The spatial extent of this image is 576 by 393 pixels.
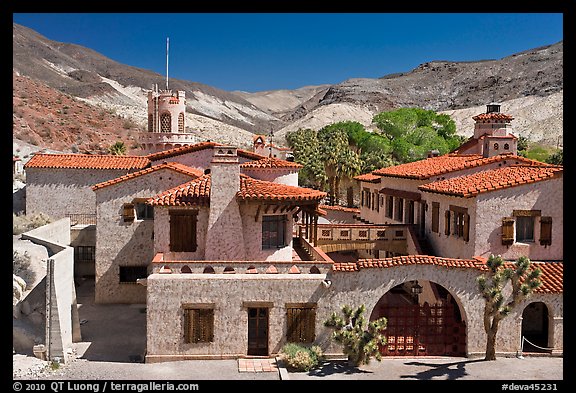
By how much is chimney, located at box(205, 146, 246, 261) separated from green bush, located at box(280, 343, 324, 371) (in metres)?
4.66

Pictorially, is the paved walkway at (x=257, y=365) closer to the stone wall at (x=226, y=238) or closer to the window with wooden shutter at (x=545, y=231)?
the stone wall at (x=226, y=238)

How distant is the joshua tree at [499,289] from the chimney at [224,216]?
9.64 metres

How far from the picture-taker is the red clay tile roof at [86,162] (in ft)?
117

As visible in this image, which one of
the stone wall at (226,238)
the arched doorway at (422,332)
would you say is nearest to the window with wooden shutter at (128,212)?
the stone wall at (226,238)

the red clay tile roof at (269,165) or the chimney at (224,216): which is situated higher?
the red clay tile roof at (269,165)

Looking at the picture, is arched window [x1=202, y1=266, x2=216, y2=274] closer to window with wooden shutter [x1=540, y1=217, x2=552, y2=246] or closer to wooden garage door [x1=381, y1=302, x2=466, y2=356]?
wooden garage door [x1=381, y1=302, x2=466, y2=356]

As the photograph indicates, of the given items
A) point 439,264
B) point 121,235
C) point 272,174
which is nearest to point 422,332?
point 439,264

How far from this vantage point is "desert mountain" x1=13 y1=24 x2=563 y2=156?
9890cm

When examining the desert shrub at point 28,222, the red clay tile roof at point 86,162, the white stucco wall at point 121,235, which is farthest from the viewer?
the red clay tile roof at point 86,162

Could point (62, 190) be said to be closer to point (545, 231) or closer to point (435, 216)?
point (435, 216)

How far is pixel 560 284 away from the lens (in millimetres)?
22250
